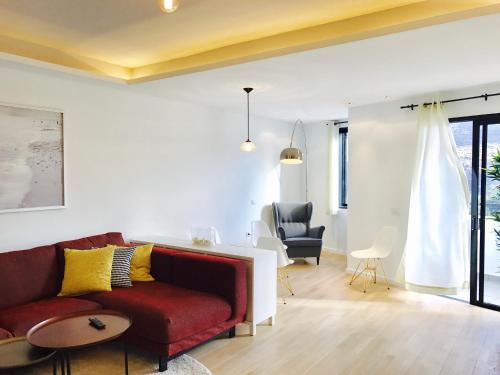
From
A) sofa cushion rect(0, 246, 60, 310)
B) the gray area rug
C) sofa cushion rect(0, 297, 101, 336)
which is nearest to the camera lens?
sofa cushion rect(0, 297, 101, 336)

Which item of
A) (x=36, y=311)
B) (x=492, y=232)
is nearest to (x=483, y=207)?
(x=492, y=232)

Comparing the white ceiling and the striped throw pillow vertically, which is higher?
the white ceiling

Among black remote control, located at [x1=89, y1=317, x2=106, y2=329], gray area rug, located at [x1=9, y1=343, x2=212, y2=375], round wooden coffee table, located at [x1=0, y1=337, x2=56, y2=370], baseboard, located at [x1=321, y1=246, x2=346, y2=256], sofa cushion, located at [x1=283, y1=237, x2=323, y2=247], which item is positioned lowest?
gray area rug, located at [x1=9, y1=343, x2=212, y2=375]

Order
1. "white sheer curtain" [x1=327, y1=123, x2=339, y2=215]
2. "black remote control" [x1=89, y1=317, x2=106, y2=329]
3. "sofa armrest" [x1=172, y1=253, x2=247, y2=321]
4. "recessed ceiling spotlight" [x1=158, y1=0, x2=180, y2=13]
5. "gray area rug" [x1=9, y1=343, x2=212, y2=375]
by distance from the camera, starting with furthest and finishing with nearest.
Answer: "white sheer curtain" [x1=327, y1=123, x2=339, y2=215] → "sofa armrest" [x1=172, y1=253, x2=247, y2=321] → "gray area rug" [x1=9, y1=343, x2=212, y2=375] → "black remote control" [x1=89, y1=317, x2=106, y2=329] → "recessed ceiling spotlight" [x1=158, y1=0, x2=180, y2=13]

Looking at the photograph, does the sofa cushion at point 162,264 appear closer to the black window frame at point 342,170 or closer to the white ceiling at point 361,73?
the white ceiling at point 361,73

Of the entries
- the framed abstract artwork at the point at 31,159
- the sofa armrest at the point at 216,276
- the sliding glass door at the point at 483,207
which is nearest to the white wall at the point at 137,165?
the framed abstract artwork at the point at 31,159

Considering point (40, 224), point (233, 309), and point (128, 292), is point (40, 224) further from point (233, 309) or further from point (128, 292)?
point (233, 309)

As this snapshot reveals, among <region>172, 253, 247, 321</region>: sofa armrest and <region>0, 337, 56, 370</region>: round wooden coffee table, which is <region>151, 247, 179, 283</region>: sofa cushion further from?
<region>0, 337, 56, 370</region>: round wooden coffee table

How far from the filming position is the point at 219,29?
323cm

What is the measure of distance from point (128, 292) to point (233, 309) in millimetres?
968

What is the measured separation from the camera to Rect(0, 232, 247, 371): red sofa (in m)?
3.04

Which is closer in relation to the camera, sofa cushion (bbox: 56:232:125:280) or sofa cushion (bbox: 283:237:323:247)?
sofa cushion (bbox: 56:232:125:280)

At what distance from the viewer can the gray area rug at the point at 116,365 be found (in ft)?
9.86

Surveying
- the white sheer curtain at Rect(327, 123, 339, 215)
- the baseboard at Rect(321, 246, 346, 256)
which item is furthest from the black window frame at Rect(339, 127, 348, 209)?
the baseboard at Rect(321, 246, 346, 256)
